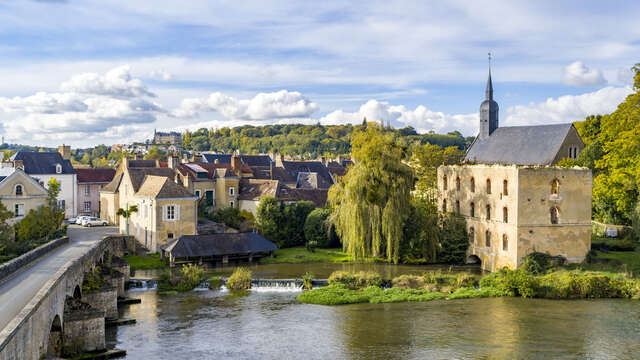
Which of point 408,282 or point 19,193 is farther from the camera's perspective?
point 19,193

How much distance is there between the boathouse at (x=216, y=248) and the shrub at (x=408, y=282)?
39.2 ft

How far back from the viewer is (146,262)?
4162 centimetres

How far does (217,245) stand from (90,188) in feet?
82.8

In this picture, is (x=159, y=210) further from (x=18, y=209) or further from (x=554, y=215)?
(x=554, y=215)

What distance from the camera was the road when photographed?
57.3 feet

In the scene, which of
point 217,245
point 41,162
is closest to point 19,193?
point 217,245

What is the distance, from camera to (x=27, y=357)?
48.6 feet

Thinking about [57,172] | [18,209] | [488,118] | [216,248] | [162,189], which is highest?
[488,118]

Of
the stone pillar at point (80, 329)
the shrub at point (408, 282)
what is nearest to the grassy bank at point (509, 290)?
the shrub at point (408, 282)

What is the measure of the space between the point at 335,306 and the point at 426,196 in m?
21.7

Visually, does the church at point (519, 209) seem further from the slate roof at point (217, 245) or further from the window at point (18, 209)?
the window at point (18, 209)

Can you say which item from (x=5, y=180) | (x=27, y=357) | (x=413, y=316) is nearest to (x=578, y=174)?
(x=413, y=316)

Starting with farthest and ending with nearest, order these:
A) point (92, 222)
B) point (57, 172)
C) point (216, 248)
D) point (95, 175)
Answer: point (95, 175) → point (57, 172) → point (92, 222) → point (216, 248)

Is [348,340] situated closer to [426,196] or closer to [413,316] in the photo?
[413,316]
